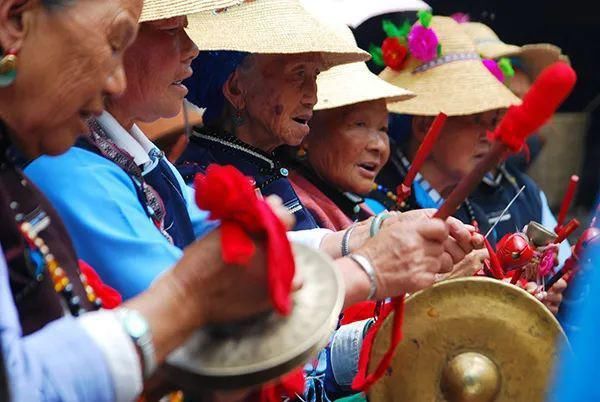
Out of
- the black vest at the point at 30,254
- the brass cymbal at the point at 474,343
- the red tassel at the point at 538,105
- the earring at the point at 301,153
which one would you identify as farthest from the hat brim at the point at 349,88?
the black vest at the point at 30,254

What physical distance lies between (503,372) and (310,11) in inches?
47.7

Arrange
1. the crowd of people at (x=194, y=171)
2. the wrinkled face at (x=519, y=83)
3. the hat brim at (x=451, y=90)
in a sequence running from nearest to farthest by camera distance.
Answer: the crowd of people at (x=194, y=171), the hat brim at (x=451, y=90), the wrinkled face at (x=519, y=83)

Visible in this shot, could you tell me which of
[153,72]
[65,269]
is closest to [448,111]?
[153,72]

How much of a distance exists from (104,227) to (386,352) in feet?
2.27

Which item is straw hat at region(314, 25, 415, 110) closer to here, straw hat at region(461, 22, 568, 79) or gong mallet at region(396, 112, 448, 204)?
gong mallet at region(396, 112, 448, 204)

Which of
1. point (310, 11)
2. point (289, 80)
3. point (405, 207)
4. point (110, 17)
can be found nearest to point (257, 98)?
point (289, 80)

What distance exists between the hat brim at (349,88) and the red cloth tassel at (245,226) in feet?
5.59

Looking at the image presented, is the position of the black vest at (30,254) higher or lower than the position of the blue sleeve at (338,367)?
higher

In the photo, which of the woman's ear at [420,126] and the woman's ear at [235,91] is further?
the woman's ear at [420,126]

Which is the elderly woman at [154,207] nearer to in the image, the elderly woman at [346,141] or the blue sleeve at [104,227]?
the blue sleeve at [104,227]

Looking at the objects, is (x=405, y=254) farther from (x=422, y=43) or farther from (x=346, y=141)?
(x=422, y=43)

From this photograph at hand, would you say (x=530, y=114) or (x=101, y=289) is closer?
(x=530, y=114)

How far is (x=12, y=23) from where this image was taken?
1.36 metres

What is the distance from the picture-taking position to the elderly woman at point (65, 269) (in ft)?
4.11
